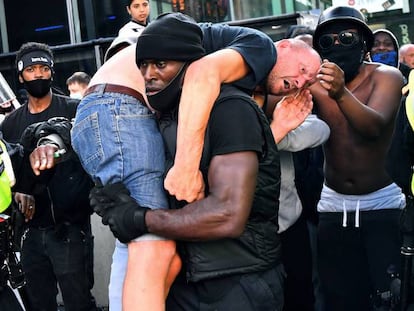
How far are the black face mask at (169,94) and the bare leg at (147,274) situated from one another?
537 mm

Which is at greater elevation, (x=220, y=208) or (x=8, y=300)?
(x=220, y=208)

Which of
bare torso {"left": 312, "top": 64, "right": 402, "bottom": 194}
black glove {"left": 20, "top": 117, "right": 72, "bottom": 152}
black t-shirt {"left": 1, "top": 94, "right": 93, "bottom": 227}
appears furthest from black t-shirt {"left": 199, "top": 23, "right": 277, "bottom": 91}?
black t-shirt {"left": 1, "top": 94, "right": 93, "bottom": 227}

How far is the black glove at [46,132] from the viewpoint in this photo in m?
3.76

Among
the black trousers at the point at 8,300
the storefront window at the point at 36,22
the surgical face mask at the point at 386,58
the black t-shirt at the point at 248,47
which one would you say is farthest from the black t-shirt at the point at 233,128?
the storefront window at the point at 36,22

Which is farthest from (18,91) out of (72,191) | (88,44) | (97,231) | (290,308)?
(290,308)

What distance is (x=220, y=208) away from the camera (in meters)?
2.82

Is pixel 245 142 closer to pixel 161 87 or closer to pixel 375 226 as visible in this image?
pixel 161 87

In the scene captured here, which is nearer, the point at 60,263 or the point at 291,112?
the point at 291,112

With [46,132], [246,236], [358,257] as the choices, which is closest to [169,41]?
[246,236]

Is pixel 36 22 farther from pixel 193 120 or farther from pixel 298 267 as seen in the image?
pixel 193 120

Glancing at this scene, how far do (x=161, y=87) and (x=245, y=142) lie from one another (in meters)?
0.39

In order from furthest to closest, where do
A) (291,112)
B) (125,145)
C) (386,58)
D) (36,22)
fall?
(36,22) < (386,58) < (291,112) < (125,145)

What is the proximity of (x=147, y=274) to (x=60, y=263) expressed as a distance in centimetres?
242

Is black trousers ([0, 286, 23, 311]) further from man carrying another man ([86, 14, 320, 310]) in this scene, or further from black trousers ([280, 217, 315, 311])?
black trousers ([280, 217, 315, 311])
